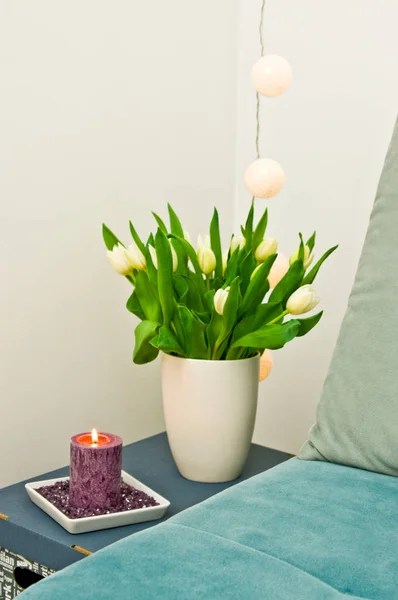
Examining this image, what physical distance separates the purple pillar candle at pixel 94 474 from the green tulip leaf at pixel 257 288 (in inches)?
10.5

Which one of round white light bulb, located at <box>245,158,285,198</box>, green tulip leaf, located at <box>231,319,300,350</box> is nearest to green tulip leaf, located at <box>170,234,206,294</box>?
green tulip leaf, located at <box>231,319,300,350</box>

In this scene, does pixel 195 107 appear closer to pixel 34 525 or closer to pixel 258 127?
pixel 258 127

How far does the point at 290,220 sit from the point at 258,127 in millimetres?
195

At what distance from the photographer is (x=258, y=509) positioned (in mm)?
768

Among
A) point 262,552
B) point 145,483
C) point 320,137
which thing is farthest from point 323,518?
point 320,137

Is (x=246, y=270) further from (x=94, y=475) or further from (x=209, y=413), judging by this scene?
(x=94, y=475)

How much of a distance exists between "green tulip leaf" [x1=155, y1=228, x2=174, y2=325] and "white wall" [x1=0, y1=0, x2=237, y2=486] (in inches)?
11.1

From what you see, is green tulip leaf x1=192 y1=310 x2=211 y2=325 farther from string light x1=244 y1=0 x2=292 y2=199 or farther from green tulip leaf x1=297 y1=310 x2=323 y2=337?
string light x1=244 y1=0 x2=292 y2=199

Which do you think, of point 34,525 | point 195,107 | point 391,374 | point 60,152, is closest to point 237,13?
point 195,107

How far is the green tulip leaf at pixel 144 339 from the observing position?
3.54 feet

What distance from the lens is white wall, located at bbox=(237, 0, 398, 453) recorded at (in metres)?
1.40

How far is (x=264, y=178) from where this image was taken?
4.16ft

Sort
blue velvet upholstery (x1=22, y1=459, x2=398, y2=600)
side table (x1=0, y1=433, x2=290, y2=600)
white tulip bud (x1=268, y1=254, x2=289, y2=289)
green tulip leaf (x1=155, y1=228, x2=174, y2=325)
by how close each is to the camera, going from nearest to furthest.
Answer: blue velvet upholstery (x1=22, y1=459, x2=398, y2=600)
side table (x1=0, y1=433, x2=290, y2=600)
green tulip leaf (x1=155, y1=228, x2=174, y2=325)
white tulip bud (x1=268, y1=254, x2=289, y2=289)

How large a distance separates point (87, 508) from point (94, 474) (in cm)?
5
